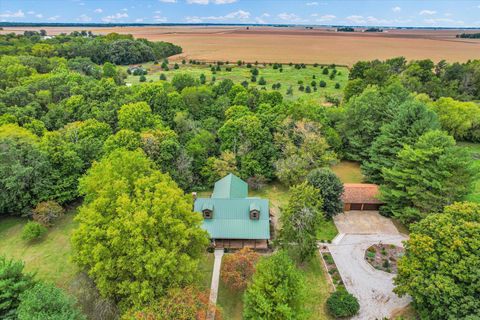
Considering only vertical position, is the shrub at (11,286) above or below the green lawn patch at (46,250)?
above

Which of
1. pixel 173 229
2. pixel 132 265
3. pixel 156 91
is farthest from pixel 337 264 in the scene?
pixel 156 91

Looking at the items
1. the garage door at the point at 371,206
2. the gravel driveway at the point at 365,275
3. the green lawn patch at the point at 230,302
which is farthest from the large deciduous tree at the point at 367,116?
the green lawn patch at the point at 230,302

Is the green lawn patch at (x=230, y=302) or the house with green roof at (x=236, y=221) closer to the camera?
the green lawn patch at (x=230, y=302)

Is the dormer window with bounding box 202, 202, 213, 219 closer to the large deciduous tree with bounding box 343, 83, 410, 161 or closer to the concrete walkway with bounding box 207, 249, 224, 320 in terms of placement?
the concrete walkway with bounding box 207, 249, 224, 320

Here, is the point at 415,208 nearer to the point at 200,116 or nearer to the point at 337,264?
the point at 337,264

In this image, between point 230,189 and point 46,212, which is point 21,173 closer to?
point 46,212

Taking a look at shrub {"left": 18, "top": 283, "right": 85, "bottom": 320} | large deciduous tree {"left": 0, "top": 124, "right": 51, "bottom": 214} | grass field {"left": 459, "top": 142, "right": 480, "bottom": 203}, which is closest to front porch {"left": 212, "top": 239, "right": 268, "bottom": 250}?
shrub {"left": 18, "top": 283, "right": 85, "bottom": 320}

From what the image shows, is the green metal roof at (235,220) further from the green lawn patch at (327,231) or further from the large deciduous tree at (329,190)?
the large deciduous tree at (329,190)
